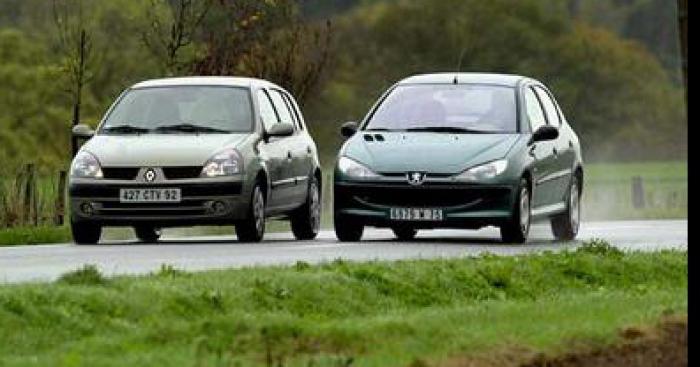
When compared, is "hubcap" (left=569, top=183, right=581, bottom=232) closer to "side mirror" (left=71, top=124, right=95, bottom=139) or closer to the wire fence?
the wire fence

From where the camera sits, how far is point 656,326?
1295cm

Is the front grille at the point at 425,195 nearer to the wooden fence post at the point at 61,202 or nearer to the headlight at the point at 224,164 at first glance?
the headlight at the point at 224,164

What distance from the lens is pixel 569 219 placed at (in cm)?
2686

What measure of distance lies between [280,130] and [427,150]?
1925mm

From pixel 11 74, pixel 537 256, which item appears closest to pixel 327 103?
pixel 11 74

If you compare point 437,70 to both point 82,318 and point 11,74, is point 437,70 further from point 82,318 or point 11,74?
point 82,318

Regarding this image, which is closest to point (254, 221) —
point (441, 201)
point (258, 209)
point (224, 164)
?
point (258, 209)

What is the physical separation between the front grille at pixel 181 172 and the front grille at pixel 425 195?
5.36 ft

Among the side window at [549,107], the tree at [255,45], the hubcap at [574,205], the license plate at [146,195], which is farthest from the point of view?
the tree at [255,45]

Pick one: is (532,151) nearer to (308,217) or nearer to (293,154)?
(293,154)

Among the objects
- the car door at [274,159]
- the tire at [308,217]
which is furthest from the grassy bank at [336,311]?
the tire at [308,217]

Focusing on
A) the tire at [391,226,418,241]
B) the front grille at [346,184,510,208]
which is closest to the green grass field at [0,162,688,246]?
the tire at [391,226,418,241]

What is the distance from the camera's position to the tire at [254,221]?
80.3 feet

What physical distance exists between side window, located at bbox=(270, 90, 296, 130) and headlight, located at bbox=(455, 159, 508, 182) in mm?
3041
